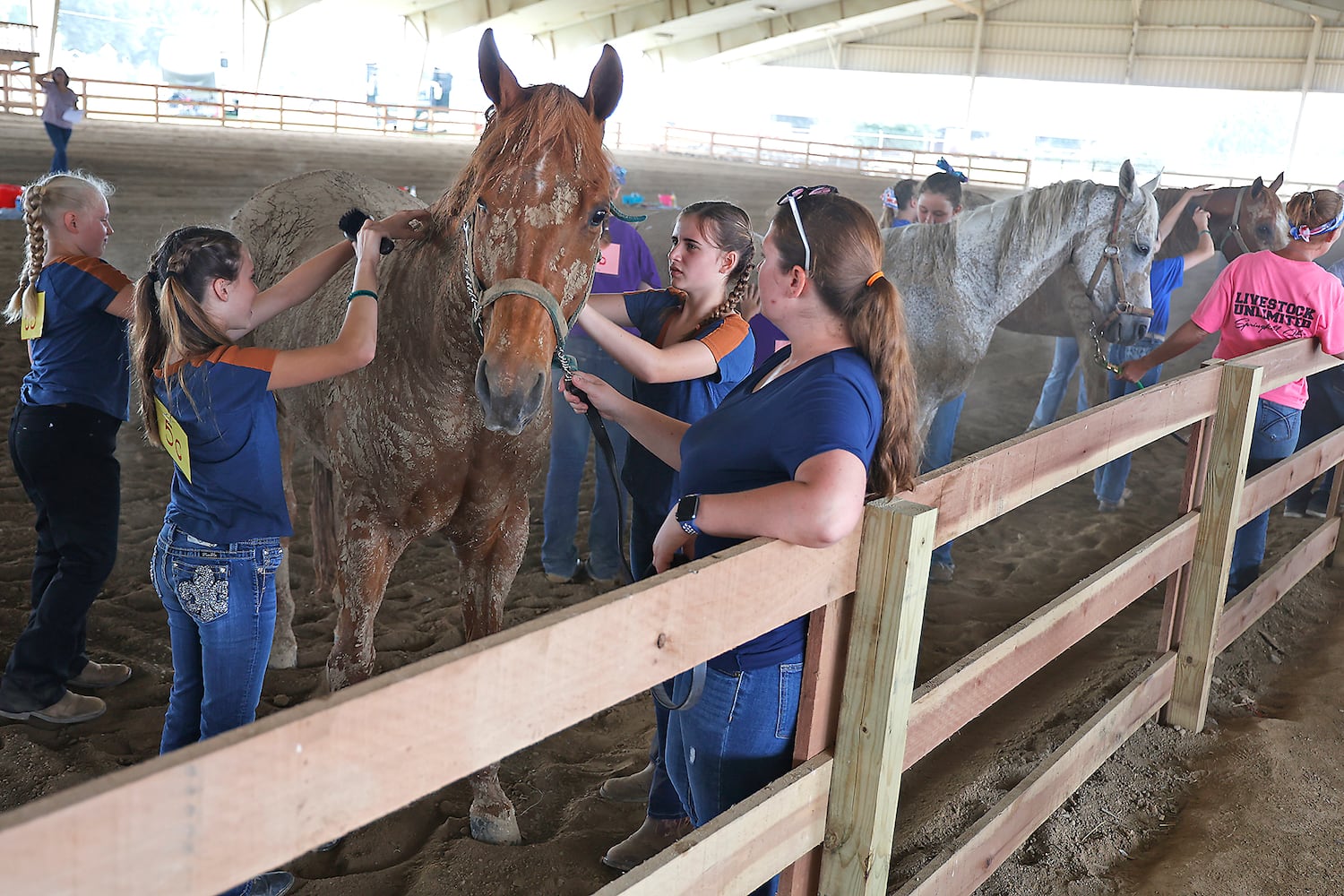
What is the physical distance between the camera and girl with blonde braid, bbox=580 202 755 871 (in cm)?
217

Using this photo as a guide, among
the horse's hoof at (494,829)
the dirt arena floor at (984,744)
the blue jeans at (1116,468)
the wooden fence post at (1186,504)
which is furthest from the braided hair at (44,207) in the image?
the blue jeans at (1116,468)

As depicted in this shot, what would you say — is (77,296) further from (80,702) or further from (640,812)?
(640,812)

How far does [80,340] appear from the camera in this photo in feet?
9.03

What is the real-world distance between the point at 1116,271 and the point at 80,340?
4.19 m

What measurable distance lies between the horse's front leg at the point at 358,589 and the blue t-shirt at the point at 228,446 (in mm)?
378

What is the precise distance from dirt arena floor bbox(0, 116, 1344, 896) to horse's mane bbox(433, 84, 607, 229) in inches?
58.2

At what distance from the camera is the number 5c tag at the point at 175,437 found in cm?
196

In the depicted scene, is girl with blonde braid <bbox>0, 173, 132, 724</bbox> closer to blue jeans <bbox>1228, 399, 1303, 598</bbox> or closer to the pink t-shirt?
the pink t-shirt

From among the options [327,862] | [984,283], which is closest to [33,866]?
[327,862]

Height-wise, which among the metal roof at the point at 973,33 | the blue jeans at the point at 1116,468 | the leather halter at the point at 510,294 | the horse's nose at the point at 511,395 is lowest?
the blue jeans at the point at 1116,468

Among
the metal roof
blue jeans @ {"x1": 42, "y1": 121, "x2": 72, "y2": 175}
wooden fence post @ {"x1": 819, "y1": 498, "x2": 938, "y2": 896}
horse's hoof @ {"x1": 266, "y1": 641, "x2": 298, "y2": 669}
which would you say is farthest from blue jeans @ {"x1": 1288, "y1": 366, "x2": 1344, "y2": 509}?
the metal roof

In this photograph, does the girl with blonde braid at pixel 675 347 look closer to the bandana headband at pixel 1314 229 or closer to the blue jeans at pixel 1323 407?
the bandana headband at pixel 1314 229

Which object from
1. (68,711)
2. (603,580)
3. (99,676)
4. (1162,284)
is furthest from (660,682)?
(1162,284)

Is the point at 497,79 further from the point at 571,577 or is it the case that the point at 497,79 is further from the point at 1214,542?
the point at 571,577
